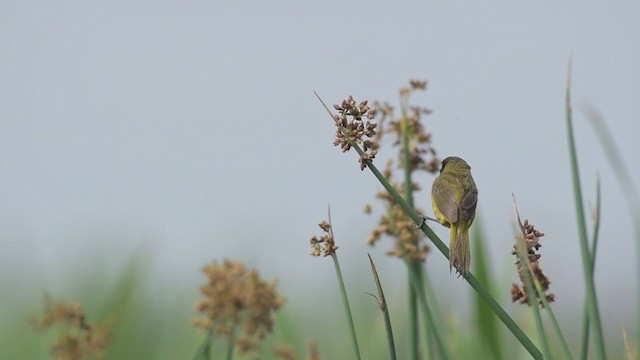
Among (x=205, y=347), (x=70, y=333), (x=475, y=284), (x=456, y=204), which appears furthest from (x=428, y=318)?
(x=456, y=204)

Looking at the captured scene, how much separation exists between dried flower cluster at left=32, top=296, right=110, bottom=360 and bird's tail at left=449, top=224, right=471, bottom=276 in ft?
4.22

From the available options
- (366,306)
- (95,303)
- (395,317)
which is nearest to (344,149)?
(395,317)

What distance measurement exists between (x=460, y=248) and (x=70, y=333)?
1.75 m

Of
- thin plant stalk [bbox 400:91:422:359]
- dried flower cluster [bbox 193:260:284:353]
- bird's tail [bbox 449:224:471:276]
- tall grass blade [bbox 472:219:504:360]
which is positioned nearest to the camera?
dried flower cluster [bbox 193:260:284:353]

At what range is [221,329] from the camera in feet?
5.56

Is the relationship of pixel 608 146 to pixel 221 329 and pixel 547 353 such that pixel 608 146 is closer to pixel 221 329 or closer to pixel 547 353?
pixel 547 353

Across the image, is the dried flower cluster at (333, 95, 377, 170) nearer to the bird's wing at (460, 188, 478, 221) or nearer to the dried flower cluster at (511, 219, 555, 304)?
the dried flower cluster at (511, 219, 555, 304)

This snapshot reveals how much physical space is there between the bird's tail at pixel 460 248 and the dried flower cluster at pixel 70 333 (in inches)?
50.6

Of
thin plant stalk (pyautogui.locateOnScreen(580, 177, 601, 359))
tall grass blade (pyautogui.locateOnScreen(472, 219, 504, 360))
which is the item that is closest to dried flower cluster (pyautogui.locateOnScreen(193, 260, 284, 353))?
thin plant stalk (pyautogui.locateOnScreen(580, 177, 601, 359))

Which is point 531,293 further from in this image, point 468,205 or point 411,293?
point 468,205

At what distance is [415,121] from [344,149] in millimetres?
644

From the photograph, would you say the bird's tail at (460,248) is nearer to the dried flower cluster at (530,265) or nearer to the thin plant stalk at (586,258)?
the dried flower cluster at (530,265)

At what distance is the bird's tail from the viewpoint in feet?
9.50

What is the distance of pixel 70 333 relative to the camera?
5.75ft
